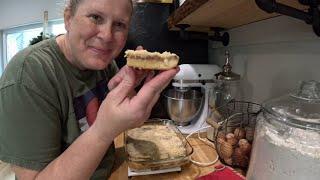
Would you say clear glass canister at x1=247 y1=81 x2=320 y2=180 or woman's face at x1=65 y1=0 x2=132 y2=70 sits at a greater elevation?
woman's face at x1=65 y1=0 x2=132 y2=70

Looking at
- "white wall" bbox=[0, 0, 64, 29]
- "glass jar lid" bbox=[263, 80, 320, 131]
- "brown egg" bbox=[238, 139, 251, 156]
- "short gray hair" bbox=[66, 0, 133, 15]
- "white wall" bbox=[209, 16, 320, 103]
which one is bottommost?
"brown egg" bbox=[238, 139, 251, 156]

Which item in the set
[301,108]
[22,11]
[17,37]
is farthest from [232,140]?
[17,37]

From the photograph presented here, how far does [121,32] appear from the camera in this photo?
77 cm

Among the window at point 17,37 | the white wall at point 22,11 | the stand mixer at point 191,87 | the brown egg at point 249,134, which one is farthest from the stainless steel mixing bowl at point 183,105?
the window at point 17,37

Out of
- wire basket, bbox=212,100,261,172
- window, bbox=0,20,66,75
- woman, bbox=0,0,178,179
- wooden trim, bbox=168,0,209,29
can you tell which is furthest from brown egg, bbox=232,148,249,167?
window, bbox=0,20,66,75

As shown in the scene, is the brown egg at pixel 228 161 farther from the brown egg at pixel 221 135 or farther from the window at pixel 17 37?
the window at pixel 17 37

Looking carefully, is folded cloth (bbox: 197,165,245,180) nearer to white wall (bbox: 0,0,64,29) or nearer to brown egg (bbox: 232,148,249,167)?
brown egg (bbox: 232,148,249,167)

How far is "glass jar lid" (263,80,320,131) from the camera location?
479 millimetres

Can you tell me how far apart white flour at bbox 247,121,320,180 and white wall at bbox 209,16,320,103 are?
0.32m

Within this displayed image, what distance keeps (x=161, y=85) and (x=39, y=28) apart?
4371 mm

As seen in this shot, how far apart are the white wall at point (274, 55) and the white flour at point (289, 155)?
1.04 feet

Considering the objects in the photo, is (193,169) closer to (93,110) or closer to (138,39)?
(93,110)

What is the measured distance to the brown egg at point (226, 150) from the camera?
2.70 ft

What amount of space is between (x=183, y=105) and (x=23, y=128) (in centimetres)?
74
